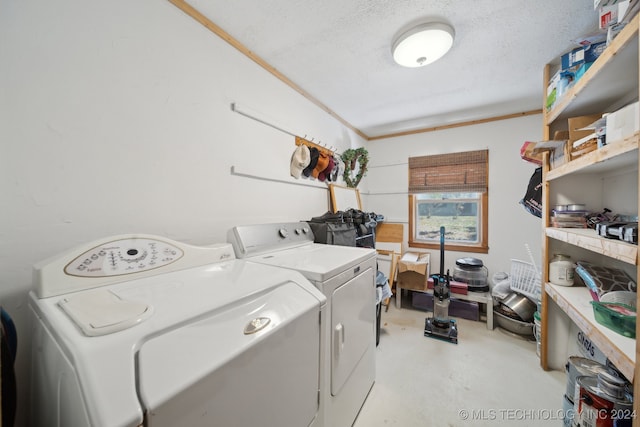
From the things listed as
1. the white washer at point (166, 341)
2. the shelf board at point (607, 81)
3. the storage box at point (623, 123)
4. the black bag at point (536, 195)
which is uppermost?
the shelf board at point (607, 81)

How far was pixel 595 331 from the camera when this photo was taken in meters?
1.09

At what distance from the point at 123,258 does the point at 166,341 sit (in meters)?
0.56

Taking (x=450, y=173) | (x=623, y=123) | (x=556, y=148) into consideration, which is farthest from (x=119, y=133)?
(x=450, y=173)

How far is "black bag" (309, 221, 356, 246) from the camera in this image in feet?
6.26

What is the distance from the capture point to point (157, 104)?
1209mm

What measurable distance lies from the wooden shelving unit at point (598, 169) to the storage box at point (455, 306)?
0.83 metres

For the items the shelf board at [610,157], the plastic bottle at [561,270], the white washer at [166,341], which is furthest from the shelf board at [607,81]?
the white washer at [166,341]

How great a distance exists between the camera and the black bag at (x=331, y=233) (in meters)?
1.91

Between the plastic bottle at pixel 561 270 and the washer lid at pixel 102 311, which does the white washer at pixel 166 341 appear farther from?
the plastic bottle at pixel 561 270

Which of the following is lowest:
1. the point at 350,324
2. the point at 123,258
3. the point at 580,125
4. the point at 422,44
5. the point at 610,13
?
the point at 350,324

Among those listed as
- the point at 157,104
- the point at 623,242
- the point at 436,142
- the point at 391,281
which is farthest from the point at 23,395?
the point at 436,142

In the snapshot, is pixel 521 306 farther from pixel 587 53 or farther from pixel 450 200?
pixel 587 53

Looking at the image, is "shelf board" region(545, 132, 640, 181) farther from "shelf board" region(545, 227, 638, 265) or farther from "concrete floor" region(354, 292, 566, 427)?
"concrete floor" region(354, 292, 566, 427)

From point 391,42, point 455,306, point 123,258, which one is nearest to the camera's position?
point 123,258
